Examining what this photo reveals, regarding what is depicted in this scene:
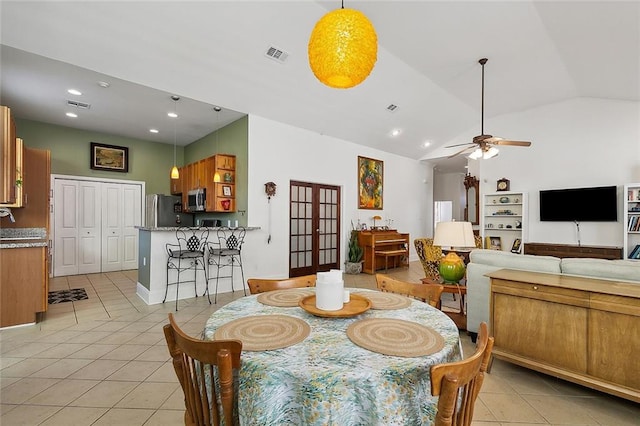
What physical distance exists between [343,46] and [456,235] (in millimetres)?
2120

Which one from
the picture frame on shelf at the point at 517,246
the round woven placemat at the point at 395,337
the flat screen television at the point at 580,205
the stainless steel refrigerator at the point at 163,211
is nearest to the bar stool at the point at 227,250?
the stainless steel refrigerator at the point at 163,211

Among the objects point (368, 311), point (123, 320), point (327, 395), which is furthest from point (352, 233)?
point (327, 395)

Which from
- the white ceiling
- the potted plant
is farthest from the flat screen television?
the potted plant

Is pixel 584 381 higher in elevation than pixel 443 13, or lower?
lower

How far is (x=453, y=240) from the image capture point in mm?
2861

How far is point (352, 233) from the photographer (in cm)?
690

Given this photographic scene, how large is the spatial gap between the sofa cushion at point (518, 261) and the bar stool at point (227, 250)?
340 cm

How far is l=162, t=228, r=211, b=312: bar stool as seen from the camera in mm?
4232

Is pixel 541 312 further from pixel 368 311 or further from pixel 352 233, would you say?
pixel 352 233

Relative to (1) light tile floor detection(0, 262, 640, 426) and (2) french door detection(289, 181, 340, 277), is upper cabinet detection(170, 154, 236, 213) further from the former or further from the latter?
(1) light tile floor detection(0, 262, 640, 426)

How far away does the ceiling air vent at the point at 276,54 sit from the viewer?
3850 millimetres

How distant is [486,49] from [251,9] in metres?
3.23

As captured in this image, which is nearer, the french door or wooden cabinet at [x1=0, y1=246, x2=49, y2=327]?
wooden cabinet at [x1=0, y1=246, x2=49, y2=327]

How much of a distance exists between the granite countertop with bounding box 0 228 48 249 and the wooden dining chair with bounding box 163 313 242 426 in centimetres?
347
